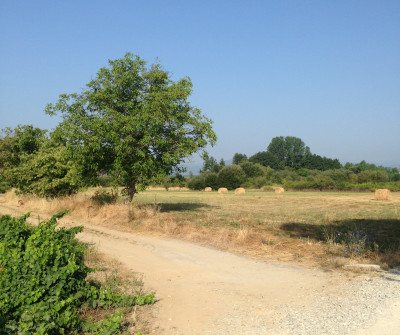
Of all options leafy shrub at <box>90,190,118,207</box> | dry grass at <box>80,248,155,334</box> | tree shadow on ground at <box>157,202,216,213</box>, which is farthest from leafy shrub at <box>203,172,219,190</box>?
dry grass at <box>80,248,155,334</box>

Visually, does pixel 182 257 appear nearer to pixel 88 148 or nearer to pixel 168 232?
pixel 168 232

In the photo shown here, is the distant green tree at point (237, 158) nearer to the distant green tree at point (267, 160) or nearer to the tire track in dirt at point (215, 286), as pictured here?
the distant green tree at point (267, 160)

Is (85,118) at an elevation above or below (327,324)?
above

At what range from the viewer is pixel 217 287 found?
747 centimetres

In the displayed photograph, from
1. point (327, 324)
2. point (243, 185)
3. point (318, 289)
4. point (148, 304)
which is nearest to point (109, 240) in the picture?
point (148, 304)

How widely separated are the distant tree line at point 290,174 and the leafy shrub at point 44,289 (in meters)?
14.1

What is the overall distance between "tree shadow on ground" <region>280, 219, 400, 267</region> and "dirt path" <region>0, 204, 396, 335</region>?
277cm

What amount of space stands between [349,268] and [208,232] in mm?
5517

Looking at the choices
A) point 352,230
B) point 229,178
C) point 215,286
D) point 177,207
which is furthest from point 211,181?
point 215,286

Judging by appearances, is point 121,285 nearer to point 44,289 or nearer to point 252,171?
point 44,289

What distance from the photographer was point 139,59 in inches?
733

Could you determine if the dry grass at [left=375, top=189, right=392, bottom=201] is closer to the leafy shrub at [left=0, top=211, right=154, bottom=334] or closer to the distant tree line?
the distant tree line

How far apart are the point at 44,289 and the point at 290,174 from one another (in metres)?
102

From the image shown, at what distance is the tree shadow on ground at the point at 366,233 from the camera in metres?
10.4
